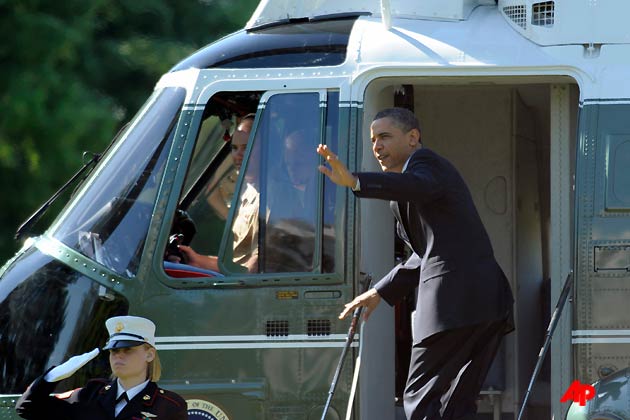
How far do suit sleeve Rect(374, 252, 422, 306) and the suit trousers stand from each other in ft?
1.32

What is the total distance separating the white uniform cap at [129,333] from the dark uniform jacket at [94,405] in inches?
7.2

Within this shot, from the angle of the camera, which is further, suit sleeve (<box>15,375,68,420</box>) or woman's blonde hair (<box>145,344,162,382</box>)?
woman's blonde hair (<box>145,344,162,382</box>)

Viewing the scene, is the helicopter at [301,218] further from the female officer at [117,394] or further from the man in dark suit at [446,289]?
the female officer at [117,394]

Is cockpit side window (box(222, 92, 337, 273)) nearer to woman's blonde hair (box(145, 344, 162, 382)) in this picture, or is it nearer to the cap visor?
woman's blonde hair (box(145, 344, 162, 382))

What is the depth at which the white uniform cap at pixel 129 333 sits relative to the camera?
5926mm

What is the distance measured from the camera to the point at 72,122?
15641 millimetres

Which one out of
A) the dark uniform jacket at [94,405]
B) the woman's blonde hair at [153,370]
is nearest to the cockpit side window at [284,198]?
the woman's blonde hair at [153,370]

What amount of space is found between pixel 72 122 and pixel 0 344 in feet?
27.7

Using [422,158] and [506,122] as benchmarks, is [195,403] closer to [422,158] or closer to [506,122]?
[422,158]

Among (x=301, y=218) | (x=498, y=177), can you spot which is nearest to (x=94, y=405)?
(x=301, y=218)

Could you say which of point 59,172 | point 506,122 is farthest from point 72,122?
point 506,122

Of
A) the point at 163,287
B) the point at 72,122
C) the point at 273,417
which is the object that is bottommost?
the point at 273,417

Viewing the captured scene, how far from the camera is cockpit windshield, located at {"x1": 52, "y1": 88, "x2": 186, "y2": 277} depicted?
753cm

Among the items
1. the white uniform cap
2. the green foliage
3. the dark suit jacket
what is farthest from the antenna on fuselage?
the green foliage
